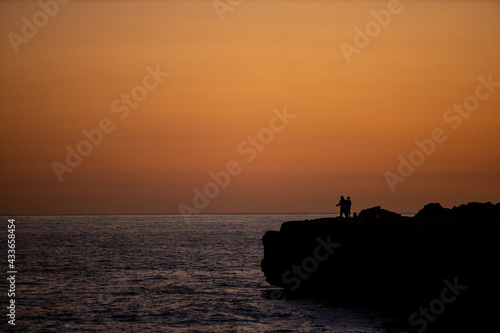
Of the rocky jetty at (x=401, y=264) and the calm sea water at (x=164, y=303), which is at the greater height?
the rocky jetty at (x=401, y=264)

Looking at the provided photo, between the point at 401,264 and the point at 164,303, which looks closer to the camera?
the point at 401,264

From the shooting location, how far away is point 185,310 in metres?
38.8

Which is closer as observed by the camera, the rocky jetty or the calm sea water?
the rocky jetty

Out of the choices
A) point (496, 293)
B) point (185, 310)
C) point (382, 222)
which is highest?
point (382, 222)

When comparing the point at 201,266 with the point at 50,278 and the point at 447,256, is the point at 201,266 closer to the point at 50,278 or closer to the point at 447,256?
the point at 50,278

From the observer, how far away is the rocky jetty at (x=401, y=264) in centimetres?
2781

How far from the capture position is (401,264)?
1288 inches

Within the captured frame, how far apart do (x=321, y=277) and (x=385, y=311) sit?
21.9 ft

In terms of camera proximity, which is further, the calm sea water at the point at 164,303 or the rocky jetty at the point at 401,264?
the calm sea water at the point at 164,303

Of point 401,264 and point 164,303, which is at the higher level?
point 401,264

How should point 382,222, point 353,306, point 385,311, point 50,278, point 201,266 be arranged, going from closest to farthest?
point 385,311
point 353,306
point 382,222
point 50,278
point 201,266

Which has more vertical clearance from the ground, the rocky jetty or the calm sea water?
the rocky jetty

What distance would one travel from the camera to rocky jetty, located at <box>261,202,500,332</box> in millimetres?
27812

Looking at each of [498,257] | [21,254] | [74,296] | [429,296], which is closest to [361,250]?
[429,296]
